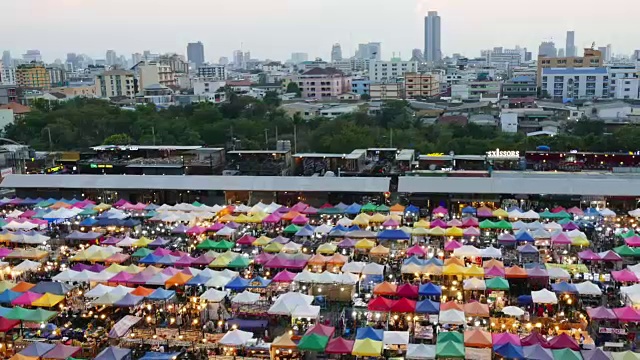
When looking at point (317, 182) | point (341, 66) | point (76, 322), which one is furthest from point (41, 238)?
point (341, 66)

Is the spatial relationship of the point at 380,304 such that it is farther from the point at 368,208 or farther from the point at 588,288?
the point at 368,208

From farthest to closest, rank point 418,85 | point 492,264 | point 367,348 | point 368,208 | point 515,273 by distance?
1. point 418,85
2. point 368,208
3. point 492,264
4. point 515,273
5. point 367,348

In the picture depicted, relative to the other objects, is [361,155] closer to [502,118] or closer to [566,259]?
[566,259]

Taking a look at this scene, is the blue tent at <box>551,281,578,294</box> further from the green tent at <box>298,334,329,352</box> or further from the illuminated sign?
the illuminated sign

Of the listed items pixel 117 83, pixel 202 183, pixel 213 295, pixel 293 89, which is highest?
pixel 117 83

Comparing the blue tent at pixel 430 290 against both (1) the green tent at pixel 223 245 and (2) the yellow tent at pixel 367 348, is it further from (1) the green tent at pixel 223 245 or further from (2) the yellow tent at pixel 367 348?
(1) the green tent at pixel 223 245

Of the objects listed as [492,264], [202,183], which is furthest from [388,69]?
[492,264]

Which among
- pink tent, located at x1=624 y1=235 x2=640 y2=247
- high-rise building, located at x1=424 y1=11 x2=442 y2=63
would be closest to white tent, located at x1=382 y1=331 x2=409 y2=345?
pink tent, located at x1=624 y1=235 x2=640 y2=247
